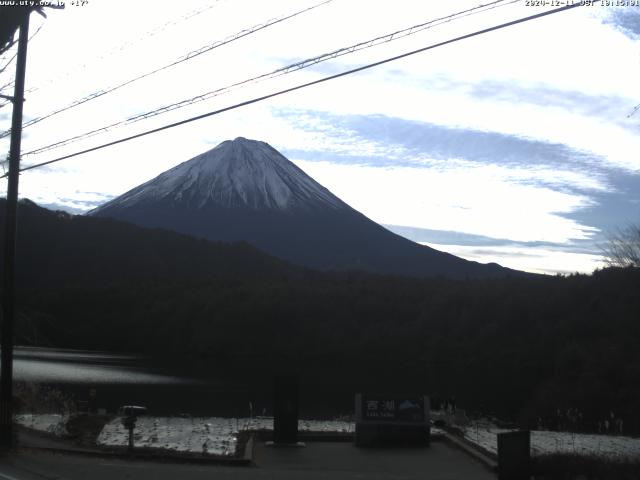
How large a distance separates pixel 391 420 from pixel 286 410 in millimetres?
2110

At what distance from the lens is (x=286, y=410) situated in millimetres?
15117

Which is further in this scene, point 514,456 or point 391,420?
point 391,420

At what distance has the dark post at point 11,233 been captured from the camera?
608 inches

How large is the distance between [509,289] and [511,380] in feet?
95.4

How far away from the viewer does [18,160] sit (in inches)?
634

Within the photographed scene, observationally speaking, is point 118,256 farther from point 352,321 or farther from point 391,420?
point 391,420

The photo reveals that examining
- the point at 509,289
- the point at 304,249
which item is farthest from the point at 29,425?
the point at 304,249

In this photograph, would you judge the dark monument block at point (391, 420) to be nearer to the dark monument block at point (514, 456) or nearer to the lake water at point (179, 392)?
the dark monument block at point (514, 456)

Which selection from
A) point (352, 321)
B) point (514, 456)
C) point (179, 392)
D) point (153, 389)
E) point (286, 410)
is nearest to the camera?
point (514, 456)

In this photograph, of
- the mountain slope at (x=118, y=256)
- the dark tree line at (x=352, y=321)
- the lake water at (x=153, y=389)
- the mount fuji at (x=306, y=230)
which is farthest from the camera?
the mount fuji at (x=306, y=230)

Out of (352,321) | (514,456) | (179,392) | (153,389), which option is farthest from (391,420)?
(352,321)

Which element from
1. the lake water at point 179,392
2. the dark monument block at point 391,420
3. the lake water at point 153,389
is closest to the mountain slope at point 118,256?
the lake water at point 179,392

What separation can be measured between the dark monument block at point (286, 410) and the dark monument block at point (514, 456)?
5.00 meters

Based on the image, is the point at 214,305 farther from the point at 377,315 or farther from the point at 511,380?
the point at 511,380
